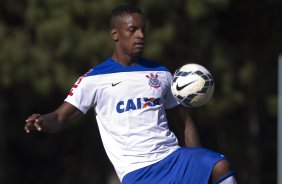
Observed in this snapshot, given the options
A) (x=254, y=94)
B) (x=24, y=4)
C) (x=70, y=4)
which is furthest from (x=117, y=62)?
(x=254, y=94)

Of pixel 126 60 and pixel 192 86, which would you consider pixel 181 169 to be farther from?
pixel 126 60

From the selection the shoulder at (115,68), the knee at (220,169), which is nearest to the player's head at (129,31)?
the shoulder at (115,68)

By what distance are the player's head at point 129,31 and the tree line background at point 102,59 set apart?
27.8ft

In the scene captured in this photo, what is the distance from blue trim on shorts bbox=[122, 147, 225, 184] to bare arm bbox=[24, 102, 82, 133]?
25.2 inches

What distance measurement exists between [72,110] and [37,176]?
1616 cm

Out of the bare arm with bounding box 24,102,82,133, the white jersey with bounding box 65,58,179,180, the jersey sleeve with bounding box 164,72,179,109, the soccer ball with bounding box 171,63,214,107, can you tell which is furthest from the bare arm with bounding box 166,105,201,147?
the bare arm with bounding box 24,102,82,133

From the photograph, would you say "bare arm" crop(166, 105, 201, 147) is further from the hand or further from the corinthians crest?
the hand

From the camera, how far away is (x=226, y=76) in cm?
1834

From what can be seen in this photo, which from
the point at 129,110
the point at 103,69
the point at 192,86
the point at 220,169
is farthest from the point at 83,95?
the point at 220,169

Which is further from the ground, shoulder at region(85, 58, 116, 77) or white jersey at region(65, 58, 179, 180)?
shoulder at region(85, 58, 116, 77)

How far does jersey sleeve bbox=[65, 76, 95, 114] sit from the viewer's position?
758 centimetres

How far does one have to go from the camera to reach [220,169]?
283 inches

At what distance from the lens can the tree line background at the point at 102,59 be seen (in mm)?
16734

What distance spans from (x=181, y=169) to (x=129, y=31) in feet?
3.90
